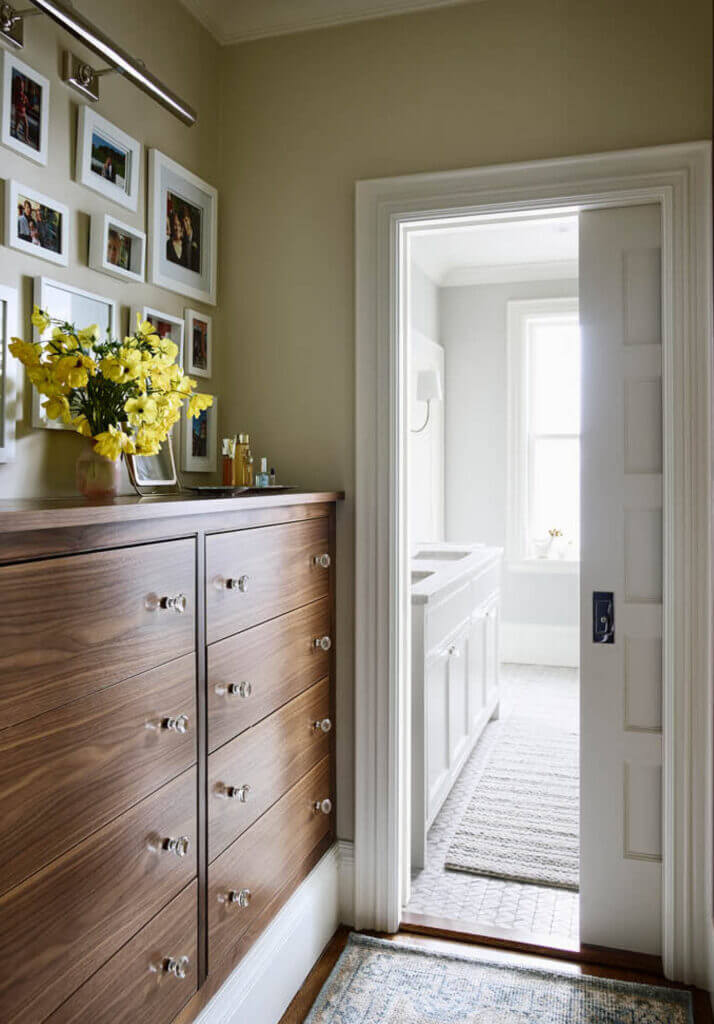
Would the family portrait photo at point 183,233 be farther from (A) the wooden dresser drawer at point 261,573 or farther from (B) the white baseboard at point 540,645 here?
(B) the white baseboard at point 540,645

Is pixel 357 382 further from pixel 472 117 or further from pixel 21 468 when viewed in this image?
pixel 21 468

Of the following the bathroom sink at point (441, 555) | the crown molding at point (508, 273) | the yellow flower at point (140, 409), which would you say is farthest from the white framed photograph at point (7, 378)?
the crown molding at point (508, 273)

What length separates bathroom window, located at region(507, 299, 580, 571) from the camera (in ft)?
18.3

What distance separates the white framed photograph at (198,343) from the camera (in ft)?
7.69

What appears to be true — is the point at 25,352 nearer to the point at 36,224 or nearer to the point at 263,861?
the point at 36,224

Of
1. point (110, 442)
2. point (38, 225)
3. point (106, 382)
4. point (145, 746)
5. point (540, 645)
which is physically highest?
point (38, 225)

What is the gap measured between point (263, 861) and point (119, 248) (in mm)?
1534

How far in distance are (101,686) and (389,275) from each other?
1.53 meters

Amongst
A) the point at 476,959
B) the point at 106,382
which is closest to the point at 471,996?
the point at 476,959

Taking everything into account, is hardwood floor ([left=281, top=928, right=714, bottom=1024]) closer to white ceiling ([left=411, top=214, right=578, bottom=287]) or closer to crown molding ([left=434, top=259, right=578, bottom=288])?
white ceiling ([left=411, top=214, right=578, bottom=287])

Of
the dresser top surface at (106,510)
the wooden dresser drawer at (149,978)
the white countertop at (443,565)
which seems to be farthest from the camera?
the white countertop at (443,565)

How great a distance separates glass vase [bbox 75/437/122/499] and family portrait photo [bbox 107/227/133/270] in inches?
22.0

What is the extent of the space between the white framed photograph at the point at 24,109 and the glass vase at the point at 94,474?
63cm

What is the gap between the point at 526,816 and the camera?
317 centimetres
